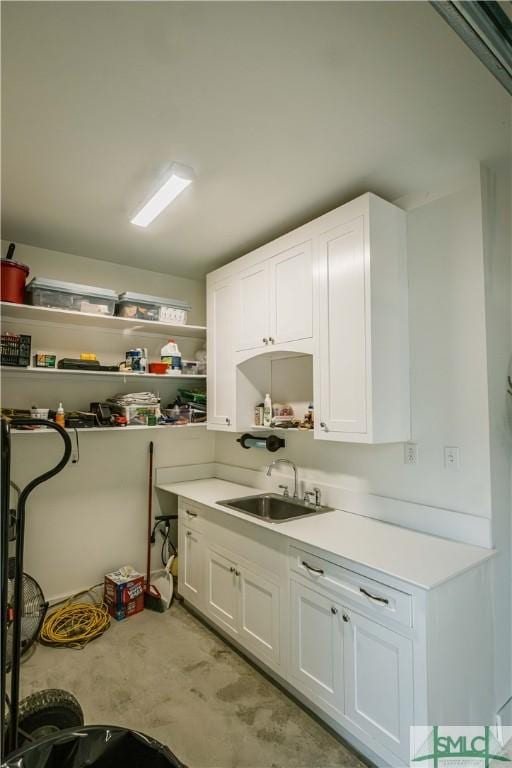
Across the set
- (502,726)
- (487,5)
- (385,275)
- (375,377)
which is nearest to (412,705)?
(502,726)

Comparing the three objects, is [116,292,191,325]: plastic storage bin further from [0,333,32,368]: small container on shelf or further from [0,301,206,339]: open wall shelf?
[0,333,32,368]: small container on shelf

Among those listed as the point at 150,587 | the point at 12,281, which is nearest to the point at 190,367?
the point at 12,281

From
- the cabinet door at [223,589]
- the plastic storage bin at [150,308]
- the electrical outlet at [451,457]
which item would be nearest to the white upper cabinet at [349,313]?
the electrical outlet at [451,457]

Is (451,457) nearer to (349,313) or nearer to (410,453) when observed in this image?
Answer: (410,453)

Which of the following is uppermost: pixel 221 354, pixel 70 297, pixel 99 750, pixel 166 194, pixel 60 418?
pixel 166 194

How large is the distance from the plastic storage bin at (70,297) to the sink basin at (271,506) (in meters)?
1.58

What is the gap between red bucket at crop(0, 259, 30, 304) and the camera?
2.42m

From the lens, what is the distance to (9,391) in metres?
2.74

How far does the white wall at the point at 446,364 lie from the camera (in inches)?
76.2

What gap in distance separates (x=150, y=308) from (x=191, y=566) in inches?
75.9

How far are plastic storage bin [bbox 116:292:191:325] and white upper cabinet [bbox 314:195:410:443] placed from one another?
48.8 inches

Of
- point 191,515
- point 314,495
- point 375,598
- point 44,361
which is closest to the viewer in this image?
point 375,598

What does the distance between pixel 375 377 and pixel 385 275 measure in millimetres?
551

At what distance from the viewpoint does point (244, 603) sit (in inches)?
94.4
